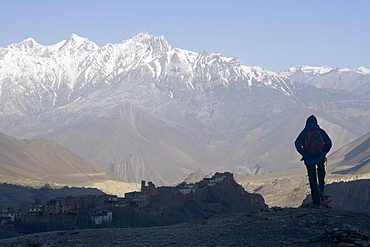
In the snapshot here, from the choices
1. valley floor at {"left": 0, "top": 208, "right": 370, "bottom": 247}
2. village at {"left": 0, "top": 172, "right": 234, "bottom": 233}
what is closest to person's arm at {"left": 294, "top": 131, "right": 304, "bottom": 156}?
valley floor at {"left": 0, "top": 208, "right": 370, "bottom": 247}

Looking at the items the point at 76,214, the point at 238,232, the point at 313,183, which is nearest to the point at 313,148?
the point at 313,183

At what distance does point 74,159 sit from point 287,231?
144487 millimetres

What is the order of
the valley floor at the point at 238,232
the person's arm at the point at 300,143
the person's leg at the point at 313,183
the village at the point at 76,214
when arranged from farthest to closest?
the village at the point at 76,214, the person's arm at the point at 300,143, the person's leg at the point at 313,183, the valley floor at the point at 238,232

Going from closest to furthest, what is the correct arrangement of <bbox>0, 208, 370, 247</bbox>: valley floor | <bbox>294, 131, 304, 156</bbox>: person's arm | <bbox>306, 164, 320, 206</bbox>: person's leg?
1. <bbox>0, 208, 370, 247</bbox>: valley floor
2. <bbox>306, 164, 320, 206</bbox>: person's leg
3. <bbox>294, 131, 304, 156</bbox>: person's arm

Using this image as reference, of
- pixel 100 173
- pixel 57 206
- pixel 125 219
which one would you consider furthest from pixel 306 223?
pixel 100 173

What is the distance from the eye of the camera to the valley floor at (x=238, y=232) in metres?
15.0

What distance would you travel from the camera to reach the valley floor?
15.0 meters

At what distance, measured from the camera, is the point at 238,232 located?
51.5ft

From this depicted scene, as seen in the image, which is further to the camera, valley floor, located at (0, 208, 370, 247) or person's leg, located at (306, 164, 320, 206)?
person's leg, located at (306, 164, 320, 206)

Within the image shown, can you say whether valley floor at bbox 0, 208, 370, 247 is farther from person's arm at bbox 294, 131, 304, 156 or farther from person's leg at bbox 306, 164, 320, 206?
person's arm at bbox 294, 131, 304, 156

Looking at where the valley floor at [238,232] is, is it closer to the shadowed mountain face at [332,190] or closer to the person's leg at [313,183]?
the person's leg at [313,183]

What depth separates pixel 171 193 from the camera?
205ft

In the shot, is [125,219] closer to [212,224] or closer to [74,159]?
[212,224]

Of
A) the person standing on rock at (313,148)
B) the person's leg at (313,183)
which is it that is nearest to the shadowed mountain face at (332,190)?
the person's leg at (313,183)
